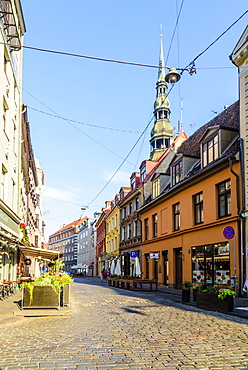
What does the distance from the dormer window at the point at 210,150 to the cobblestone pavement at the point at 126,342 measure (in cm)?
1153

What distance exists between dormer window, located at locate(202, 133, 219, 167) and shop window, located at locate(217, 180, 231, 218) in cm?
186

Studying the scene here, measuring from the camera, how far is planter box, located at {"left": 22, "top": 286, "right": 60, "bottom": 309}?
12922mm

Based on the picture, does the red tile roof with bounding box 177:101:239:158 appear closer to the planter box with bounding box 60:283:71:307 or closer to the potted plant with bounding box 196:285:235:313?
the potted plant with bounding box 196:285:235:313

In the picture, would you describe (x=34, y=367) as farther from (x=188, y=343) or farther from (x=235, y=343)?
(x=235, y=343)

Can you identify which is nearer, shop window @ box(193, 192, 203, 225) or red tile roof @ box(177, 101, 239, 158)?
red tile roof @ box(177, 101, 239, 158)

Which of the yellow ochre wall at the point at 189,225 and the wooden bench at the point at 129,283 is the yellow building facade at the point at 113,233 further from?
the wooden bench at the point at 129,283

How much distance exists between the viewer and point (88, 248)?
300 ft

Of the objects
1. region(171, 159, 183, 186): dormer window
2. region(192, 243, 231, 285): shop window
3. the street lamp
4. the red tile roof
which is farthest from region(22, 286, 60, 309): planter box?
region(171, 159, 183, 186): dormer window

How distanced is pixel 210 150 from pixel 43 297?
13261 millimetres

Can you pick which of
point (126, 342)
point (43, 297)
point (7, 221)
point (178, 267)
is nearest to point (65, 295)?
point (43, 297)

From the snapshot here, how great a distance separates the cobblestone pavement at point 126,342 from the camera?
6220 millimetres

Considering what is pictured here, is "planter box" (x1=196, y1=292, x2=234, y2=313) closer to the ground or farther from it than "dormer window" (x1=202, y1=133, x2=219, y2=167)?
closer to the ground

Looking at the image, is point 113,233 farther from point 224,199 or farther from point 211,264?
point 224,199

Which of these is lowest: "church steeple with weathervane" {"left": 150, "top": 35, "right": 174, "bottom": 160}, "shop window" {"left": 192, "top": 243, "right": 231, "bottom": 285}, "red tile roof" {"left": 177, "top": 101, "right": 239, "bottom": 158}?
"shop window" {"left": 192, "top": 243, "right": 231, "bottom": 285}
